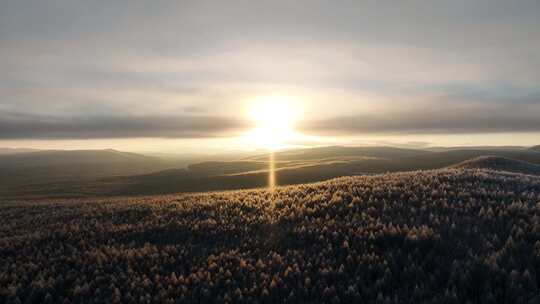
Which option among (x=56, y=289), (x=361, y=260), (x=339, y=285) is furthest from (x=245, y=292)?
(x=56, y=289)

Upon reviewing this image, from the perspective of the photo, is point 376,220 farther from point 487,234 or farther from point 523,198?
point 523,198

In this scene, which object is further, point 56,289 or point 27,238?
point 27,238

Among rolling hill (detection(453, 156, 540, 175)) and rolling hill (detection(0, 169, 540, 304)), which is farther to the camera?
rolling hill (detection(453, 156, 540, 175))

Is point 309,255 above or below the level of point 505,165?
above

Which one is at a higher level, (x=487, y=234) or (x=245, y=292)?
(x=487, y=234)

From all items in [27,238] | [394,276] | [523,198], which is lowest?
[27,238]

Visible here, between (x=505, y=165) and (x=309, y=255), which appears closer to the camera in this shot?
(x=309, y=255)

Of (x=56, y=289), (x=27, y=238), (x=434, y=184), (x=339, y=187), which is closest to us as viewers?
(x=56, y=289)

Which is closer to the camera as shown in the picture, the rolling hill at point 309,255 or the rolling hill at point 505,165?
the rolling hill at point 309,255
